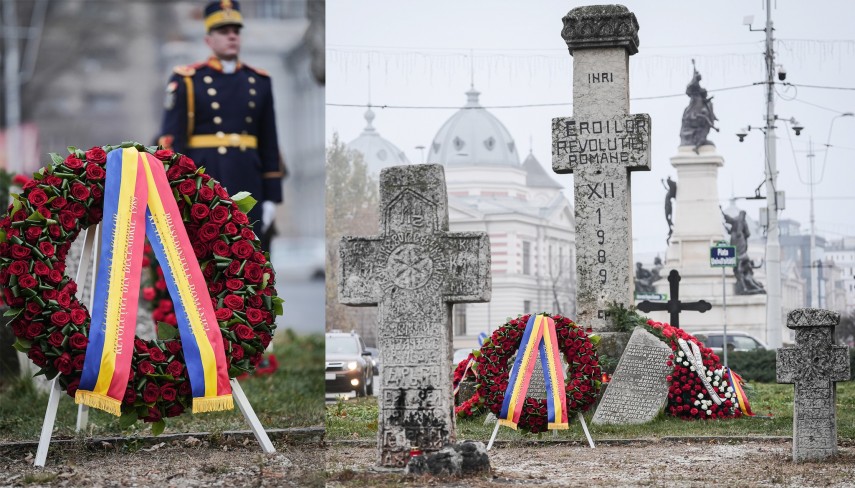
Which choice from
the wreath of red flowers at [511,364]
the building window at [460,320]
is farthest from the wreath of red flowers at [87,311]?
the building window at [460,320]

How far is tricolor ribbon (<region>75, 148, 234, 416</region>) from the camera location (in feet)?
26.0

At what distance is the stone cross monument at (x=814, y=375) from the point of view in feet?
29.0

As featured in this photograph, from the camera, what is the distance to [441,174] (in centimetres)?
805

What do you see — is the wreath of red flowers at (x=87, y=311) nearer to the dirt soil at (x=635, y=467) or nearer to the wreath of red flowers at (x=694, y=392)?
the dirt soil at (x=635, y=467)

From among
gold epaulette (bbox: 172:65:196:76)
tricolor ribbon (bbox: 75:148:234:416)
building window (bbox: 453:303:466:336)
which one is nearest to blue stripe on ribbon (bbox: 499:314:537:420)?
tricolor ribbon (bbox: 75:148:234:416)

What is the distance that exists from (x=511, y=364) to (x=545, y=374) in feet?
1.70

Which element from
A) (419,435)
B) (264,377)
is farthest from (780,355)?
(264,377)

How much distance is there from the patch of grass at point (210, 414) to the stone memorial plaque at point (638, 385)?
281 cm

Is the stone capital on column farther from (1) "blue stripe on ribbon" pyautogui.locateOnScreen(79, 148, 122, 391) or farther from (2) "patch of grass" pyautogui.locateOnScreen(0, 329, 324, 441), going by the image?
(1) "blue stripe on ribbon" pyautogui.locateOnScreen(79, 148, 122, 391)

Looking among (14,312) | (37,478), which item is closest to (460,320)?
(14,312)

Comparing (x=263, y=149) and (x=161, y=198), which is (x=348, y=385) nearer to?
(x=263, y=149)

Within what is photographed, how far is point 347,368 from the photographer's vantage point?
19125mm

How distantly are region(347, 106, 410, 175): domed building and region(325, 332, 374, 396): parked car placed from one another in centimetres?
1310

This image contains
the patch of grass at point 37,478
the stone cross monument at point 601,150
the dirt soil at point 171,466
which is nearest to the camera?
the patch of grass at point 37,478
